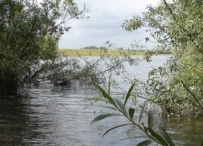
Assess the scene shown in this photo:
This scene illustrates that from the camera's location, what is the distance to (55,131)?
1484 cm

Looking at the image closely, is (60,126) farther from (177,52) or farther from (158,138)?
(158,138)

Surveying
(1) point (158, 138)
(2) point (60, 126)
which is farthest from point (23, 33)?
(1) point (158, 138)

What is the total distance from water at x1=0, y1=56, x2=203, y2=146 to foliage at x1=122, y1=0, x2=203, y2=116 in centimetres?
231

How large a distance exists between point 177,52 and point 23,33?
581 inches

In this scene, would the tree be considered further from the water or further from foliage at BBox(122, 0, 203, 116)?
foliage at BBox(122, 0, 203, 116)

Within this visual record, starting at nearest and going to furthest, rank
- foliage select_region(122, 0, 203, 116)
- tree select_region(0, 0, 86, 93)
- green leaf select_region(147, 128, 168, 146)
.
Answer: green leaf select_region(147, 128, 168, 146), foliage select_region(122, 0, 203, 116), tree select_region(0, 0, 86, 93)

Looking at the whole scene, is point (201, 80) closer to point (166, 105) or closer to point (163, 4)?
point (166, 105)

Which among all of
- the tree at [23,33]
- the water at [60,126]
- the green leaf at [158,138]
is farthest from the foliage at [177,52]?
the tree at [23,33]

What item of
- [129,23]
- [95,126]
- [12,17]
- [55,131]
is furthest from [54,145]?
[12,17]

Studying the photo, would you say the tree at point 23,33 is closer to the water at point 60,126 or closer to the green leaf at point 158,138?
the water at point 60,126

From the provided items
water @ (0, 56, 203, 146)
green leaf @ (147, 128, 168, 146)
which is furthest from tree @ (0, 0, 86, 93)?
green leaf @ (147, 128, 168, 146)

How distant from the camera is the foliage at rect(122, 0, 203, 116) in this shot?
9.91 meters

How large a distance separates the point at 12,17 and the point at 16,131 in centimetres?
1161

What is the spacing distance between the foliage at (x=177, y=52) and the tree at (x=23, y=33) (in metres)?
12.5
